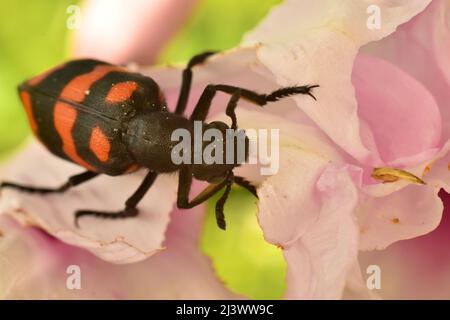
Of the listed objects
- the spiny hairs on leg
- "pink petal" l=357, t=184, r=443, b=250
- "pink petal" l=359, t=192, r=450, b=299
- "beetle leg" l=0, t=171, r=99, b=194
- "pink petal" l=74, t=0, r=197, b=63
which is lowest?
"pink petal" l=359, t=192, r=450, b=299

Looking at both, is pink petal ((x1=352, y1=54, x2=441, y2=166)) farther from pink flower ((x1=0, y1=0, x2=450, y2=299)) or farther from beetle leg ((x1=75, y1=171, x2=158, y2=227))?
beetle leg ((x1=75, y1=171, x2=158, y2=227))

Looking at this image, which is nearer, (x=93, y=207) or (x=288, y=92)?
(x=288, y=92)

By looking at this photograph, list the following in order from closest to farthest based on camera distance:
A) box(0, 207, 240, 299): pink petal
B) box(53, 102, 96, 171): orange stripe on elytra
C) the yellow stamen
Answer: the yellow stamen
box(0, 207, 240, 299): pink petal
box(53, 102, 96, 171): orange stripe on elytra

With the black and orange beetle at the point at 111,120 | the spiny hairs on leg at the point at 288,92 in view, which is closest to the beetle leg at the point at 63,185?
the black and orange beetle at the point at 111,120

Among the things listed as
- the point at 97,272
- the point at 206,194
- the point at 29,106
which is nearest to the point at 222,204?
the point at 206,194

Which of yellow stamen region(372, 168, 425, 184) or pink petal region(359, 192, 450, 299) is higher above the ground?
yellow stamen region(372, 168, 425, 184)

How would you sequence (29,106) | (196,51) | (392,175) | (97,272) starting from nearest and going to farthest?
1. (392,175)
2. (97,272)
3. (29,106)
4. (196,51)

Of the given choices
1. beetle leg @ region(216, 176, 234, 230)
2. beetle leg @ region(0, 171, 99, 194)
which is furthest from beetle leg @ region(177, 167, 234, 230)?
beetle leg @ region(0, 171, 99, 194)

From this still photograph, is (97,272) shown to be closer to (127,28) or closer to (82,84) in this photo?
(82,84)
